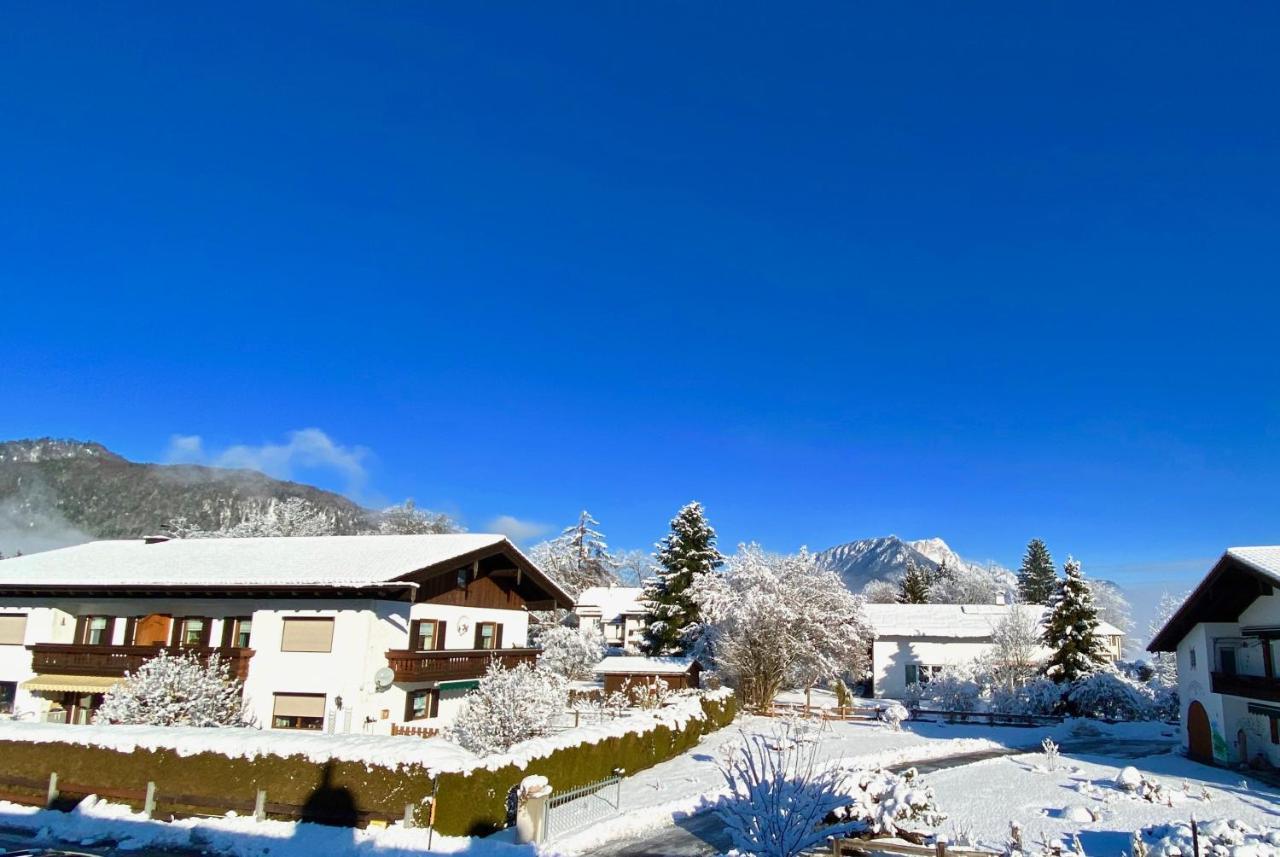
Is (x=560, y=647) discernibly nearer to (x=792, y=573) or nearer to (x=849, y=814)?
(x=792, y=573)

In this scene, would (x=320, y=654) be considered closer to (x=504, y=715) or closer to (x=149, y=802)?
(x=504, y=715)

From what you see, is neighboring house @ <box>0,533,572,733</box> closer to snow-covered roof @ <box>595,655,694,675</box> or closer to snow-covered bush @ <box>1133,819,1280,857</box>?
snow-covered roof @ <box>595,655,694,675</box>

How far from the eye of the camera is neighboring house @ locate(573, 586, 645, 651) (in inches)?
3078

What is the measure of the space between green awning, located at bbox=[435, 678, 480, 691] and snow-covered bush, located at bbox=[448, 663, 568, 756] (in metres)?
7.70

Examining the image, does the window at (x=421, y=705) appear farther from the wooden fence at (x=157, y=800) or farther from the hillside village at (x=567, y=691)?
the wooden fence at (x=157, y=800)

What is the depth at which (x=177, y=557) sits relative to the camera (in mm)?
34812

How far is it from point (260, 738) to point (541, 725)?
7.97m

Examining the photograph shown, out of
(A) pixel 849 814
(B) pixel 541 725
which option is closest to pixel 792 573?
(B) pixel 541 725

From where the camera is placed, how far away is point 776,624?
43.3 meters

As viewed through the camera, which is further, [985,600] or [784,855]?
[985,600]

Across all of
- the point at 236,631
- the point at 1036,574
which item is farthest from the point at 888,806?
the point at 1036,574

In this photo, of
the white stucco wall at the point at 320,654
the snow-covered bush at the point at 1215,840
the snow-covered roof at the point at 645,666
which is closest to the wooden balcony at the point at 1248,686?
the snow-covered bush at the point at 1215,840

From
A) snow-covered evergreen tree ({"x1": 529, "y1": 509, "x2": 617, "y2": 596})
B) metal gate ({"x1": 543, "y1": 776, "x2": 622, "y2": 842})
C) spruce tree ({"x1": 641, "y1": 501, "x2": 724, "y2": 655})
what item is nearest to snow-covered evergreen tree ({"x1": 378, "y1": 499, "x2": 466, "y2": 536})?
snow-covered evergreen tree ({"x1": 529, "y1": 509, "x2": 617, "y2": 596})

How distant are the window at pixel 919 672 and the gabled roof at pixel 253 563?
31571mm
